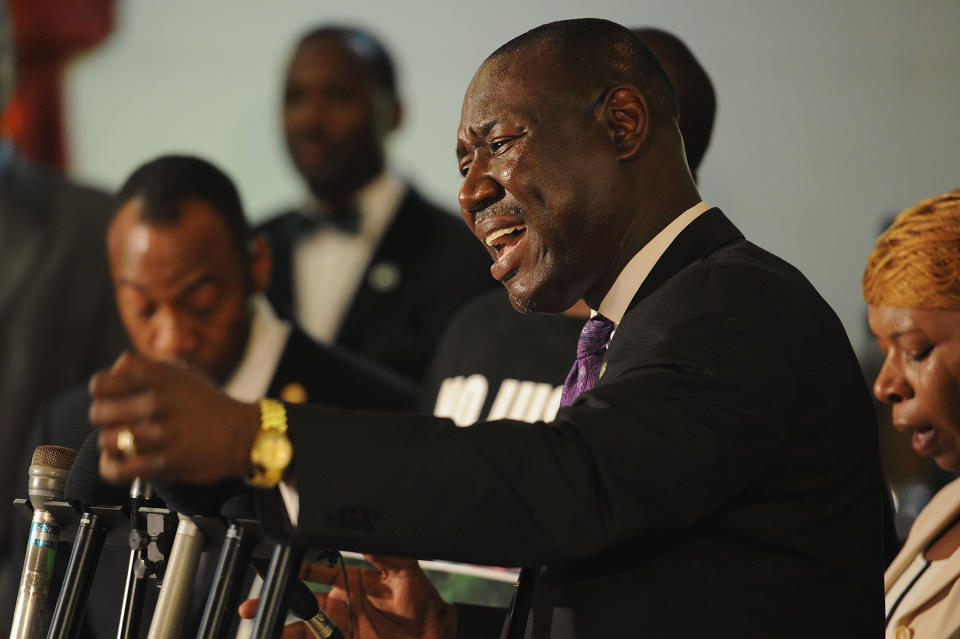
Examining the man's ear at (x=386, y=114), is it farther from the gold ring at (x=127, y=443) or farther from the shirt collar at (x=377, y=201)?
the gold ring at (x=127, y=443)

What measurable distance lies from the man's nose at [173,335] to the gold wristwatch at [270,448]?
2.12m

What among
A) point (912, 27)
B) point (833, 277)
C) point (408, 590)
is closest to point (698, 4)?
point (912, 27)

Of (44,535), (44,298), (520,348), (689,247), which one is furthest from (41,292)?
(689,247)

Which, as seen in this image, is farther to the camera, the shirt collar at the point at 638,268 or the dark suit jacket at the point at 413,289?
the dark suit jacket at the point at 413,289

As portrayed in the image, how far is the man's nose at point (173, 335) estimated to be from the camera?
3385 millimetres

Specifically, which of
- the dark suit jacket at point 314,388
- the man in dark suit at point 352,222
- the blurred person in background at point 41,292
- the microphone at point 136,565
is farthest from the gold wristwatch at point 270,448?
the blurred person in background at point 41,292

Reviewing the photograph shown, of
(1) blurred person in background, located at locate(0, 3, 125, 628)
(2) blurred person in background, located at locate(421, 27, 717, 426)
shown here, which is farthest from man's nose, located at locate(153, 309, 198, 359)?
(1) blurred person in background, located at locate(0, 3, 125, 628)

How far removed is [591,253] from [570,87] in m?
0.22

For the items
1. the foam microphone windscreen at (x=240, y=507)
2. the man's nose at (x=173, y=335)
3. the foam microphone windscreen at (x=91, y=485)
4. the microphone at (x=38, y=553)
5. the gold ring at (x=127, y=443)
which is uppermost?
the gold ring at (x=127, y=443)

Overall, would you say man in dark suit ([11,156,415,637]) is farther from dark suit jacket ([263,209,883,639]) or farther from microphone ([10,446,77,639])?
dark suit jacket ([263,209,883,639])

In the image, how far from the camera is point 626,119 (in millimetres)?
1782

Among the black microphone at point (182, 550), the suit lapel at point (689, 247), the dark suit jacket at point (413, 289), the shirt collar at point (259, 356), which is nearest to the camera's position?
the black microphone at point (182, 550)

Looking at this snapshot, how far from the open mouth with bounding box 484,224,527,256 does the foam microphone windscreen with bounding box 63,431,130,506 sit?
1.88 ft

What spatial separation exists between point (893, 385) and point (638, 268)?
995 mm
